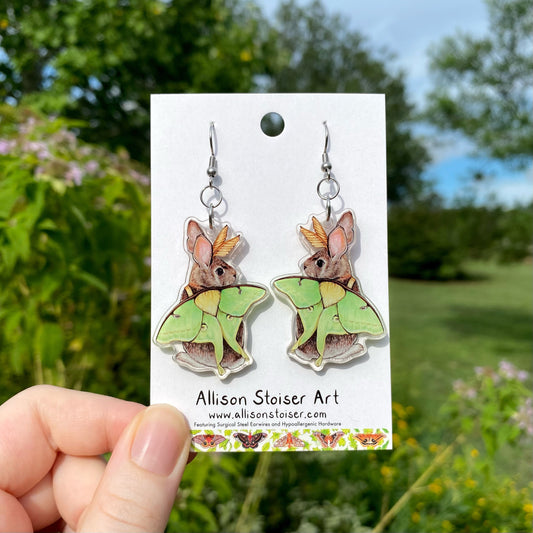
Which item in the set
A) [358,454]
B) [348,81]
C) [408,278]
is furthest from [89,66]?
[348,81]

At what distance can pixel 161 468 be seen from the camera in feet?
2.49

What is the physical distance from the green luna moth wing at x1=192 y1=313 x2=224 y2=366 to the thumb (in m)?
0.11

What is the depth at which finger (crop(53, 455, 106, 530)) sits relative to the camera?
3.08 ft

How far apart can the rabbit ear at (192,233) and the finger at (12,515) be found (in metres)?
0.56

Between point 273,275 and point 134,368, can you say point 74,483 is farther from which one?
point 134,368

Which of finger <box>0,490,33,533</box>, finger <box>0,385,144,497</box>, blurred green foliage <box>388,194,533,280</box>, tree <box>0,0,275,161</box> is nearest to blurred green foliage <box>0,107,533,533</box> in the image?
finger <box>0,385,144,497</box>

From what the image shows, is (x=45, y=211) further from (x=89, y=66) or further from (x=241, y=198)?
(x=89, y=66)

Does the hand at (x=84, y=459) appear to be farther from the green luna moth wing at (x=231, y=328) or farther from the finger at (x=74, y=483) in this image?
the green luna moth wing at (x=231, y=328)

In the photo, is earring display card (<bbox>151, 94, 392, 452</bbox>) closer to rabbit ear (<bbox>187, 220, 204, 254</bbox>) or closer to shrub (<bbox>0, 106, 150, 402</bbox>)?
rabbit ear (<bbox>187, 220, 204, 254</bbox>)

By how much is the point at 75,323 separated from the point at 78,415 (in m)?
0.91

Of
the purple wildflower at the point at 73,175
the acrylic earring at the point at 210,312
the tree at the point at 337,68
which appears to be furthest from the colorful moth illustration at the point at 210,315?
the tree at the point at 337,68

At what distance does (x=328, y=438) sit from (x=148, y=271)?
1.22 metres

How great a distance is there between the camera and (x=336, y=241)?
31.8 inches

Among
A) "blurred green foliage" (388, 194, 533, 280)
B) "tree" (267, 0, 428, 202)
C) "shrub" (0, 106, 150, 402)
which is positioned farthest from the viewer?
"tree" (267, 0, 428, 202)
